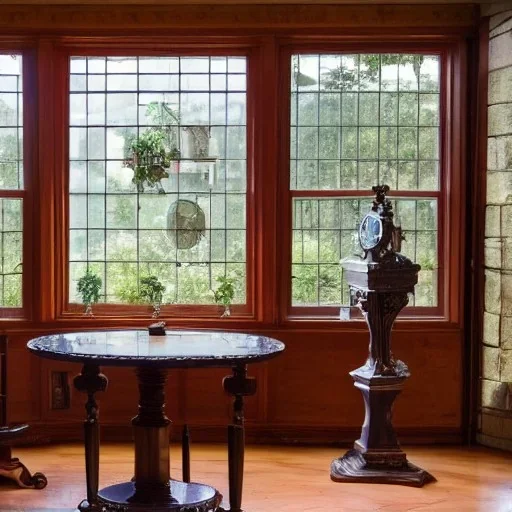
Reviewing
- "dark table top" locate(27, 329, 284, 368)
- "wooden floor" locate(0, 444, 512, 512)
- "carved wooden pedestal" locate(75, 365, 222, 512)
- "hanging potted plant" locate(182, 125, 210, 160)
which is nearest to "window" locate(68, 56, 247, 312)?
"hanging potted plant" locate(182, 125, 210, 160)

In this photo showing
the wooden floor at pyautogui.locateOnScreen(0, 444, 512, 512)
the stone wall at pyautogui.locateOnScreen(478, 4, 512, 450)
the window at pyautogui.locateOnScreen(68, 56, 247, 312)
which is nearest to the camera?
the wooden floor at pyautogui.locateOnScreen(0, 444, 512, 512)

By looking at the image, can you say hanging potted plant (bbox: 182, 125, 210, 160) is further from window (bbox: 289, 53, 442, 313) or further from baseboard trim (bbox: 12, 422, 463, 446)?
baseboard trim (bbox: 12, 422, 463, 446)

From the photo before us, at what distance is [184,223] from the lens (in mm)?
6633

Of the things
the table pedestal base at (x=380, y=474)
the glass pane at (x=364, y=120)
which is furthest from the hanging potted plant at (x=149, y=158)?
the table pedestal base at (x=380, y=474)

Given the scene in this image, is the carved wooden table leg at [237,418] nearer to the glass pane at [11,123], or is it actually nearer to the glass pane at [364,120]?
the glass pane at [364,120]

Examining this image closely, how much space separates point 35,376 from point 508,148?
3602 millimetres

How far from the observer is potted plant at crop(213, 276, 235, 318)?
6523 mm

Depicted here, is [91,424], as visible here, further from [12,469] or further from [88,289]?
[88,289]

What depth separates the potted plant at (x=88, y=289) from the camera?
21.4 feet

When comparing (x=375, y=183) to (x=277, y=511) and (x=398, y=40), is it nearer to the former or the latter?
(x=398, y=40)

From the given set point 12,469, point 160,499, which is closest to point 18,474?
point 12,469

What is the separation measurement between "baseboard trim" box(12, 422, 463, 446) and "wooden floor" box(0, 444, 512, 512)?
14cm

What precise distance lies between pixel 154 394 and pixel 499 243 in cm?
275

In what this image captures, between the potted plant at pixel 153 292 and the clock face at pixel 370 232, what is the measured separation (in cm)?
159
